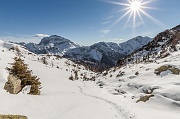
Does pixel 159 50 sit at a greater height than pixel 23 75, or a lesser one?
greater

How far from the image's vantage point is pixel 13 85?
2884 cm

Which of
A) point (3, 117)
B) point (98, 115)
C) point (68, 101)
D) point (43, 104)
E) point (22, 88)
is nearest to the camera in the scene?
point (3, 117)

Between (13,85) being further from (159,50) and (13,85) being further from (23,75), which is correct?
(159,50)

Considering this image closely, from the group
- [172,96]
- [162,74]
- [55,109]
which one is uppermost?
[162,74]

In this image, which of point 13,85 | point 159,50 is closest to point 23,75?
point 13,85

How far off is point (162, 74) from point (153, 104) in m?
16.0

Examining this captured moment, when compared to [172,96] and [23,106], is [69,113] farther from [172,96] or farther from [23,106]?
[172,96]

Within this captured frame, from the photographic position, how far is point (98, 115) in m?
18.2

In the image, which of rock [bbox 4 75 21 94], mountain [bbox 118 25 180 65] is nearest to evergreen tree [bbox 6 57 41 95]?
rock [bbox 4 75 21 94]

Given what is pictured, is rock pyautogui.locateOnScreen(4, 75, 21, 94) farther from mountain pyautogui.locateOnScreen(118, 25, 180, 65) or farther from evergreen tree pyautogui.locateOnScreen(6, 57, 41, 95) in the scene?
mountain pyautogui.locateOnScreen(118, 25, 180, 65)

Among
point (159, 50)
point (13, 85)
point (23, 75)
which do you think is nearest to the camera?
point (13, 85)

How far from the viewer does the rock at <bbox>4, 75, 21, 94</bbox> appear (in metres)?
28.8

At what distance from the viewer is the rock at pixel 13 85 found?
28.8 metres

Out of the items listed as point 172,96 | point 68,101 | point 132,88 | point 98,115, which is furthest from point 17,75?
point 172,96
